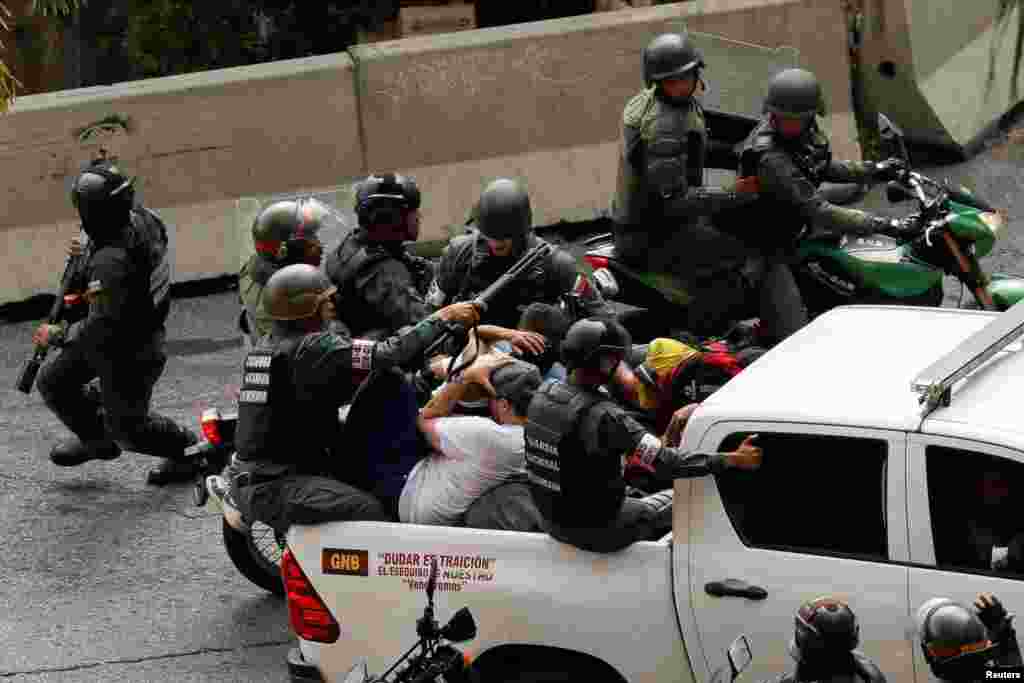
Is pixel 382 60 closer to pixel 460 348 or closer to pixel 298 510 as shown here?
pixel 460 348

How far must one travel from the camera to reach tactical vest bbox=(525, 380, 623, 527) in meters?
6.52

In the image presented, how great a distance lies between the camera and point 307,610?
6.88 m

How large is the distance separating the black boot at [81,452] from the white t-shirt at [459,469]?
3.59m

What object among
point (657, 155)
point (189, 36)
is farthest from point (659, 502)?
point (189, 36)

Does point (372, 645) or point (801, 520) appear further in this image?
point (372, 645)

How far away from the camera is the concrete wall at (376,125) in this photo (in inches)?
507

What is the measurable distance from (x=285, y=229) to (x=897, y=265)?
10.6 feet

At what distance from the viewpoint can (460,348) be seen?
7.77 meters

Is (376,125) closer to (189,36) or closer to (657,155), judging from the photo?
(189,36)

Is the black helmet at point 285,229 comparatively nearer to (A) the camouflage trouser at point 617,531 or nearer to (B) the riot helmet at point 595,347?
(B) the riot helmet at point 595,347

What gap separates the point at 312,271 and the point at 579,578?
1804mm

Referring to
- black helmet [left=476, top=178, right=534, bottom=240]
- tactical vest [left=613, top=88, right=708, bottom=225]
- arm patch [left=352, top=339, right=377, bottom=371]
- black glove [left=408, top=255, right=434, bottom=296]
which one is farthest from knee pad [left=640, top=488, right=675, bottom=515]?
tactical vest [left=613, top=88, right=708, bottom=225]

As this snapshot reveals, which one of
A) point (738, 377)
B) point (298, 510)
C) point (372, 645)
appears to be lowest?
point (372, 645)

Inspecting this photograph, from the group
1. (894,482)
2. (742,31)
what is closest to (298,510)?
(894,482)
